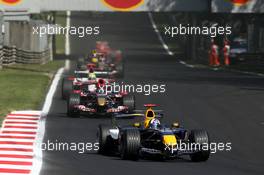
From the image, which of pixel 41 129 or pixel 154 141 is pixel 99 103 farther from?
pixel 154 141

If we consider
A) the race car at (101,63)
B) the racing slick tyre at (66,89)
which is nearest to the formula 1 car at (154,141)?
the racing slick tyre at (66,89)

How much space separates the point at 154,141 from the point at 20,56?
30.4m

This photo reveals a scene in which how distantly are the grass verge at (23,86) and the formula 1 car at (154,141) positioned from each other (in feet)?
20.8

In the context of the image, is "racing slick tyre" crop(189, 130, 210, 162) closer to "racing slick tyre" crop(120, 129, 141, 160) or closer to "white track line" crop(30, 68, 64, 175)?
"racing slick tyre" crop(120, 129, 141, 160)

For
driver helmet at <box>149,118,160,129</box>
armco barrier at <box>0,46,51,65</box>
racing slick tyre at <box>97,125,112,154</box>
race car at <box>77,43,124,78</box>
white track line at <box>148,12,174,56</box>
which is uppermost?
driver helmet at <box>149,118,160,129</box>

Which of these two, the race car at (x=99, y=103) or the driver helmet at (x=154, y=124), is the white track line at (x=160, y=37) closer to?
the race car at (x=99, y=103)

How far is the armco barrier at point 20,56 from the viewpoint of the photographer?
43.8 m

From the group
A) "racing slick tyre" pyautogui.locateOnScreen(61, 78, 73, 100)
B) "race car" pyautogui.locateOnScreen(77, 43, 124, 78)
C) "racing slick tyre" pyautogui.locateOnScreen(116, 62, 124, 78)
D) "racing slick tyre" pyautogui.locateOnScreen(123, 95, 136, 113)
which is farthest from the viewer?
"racing slick tyre" pyautogui.locateOnScreen(116, 62, 124, 78)

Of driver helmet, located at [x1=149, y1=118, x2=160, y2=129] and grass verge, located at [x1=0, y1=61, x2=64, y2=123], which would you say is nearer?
driver helmet, located at [x1=149, y1=118, x2=160, y2=129]

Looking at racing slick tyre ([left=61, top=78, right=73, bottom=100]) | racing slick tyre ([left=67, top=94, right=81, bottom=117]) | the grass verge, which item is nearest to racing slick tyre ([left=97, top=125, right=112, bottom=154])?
the grass verge

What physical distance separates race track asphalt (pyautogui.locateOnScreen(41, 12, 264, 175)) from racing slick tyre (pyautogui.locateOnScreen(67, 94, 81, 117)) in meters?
0.16

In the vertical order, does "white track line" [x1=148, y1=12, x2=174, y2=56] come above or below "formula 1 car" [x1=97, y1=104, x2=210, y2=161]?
below

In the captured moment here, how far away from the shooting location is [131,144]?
16391mm

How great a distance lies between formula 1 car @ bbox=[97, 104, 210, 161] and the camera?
16391 millimetres
